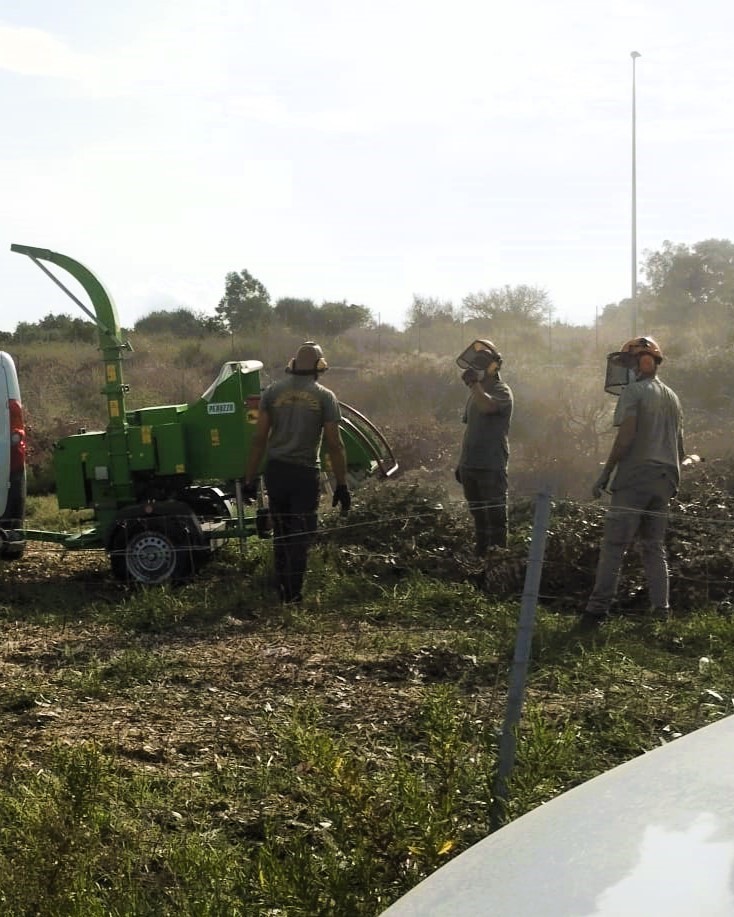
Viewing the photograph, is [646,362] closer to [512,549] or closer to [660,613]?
[660,613]

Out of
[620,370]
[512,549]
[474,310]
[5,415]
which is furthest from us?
[474,310]

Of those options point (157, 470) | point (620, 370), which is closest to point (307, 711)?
point (620, 370)

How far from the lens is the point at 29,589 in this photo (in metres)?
9.67

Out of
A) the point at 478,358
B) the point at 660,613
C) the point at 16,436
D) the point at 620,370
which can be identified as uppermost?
the point at 478,358

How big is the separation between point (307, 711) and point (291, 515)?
394 centimetres

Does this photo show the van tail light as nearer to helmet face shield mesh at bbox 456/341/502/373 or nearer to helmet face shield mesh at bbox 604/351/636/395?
helmet face shield mesh at bbox 456/341/502/373

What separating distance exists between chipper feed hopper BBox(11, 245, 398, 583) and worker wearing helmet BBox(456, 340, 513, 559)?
1251mm

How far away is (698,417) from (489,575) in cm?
1375

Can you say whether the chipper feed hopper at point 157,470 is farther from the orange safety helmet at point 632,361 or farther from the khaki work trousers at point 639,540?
the khaki work trousers at point 639,540

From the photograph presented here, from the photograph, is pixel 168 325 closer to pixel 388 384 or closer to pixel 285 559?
pixel 388 384

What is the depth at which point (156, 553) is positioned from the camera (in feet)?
31.3

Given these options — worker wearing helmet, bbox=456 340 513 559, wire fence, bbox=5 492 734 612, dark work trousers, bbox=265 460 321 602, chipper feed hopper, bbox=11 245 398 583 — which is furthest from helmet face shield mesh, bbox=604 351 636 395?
chipper feed hopper, bbox=11 245 398 583

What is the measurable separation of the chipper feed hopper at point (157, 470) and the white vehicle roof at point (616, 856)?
23.2 ft

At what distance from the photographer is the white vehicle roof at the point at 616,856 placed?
2062mm
